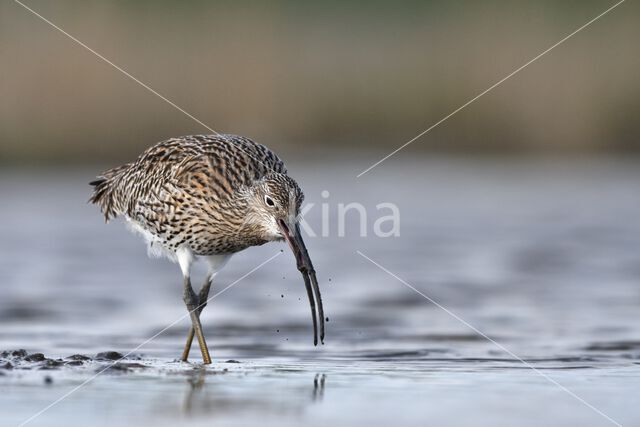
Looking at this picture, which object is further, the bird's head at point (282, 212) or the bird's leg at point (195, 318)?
the bird's leg at point (195, 318)

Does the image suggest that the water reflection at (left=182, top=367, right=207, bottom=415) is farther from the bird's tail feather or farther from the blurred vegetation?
the blurred vegetation

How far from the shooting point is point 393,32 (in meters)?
27.8

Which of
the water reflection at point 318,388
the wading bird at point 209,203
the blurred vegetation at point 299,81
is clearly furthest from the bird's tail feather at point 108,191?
the blurred vegetation at point 299,81

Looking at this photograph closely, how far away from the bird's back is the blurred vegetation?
11.3m

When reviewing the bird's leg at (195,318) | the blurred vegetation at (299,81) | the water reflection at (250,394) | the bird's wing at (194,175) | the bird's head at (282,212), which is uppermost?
the blurred vegetation at (299,81)

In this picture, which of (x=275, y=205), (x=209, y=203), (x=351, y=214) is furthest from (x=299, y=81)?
(x=275, y=205)

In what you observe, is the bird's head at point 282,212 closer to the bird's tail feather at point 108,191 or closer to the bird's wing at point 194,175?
the bird's wing at point 194,175

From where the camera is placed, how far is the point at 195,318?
33.2 ft

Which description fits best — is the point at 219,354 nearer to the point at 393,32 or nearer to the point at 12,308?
the point at 12,308

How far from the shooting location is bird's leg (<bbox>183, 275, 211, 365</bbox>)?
970cm

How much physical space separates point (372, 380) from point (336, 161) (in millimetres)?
14383

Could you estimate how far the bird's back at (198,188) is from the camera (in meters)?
9.97

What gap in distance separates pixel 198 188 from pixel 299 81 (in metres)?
14.2

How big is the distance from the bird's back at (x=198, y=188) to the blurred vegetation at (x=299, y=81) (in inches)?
446
